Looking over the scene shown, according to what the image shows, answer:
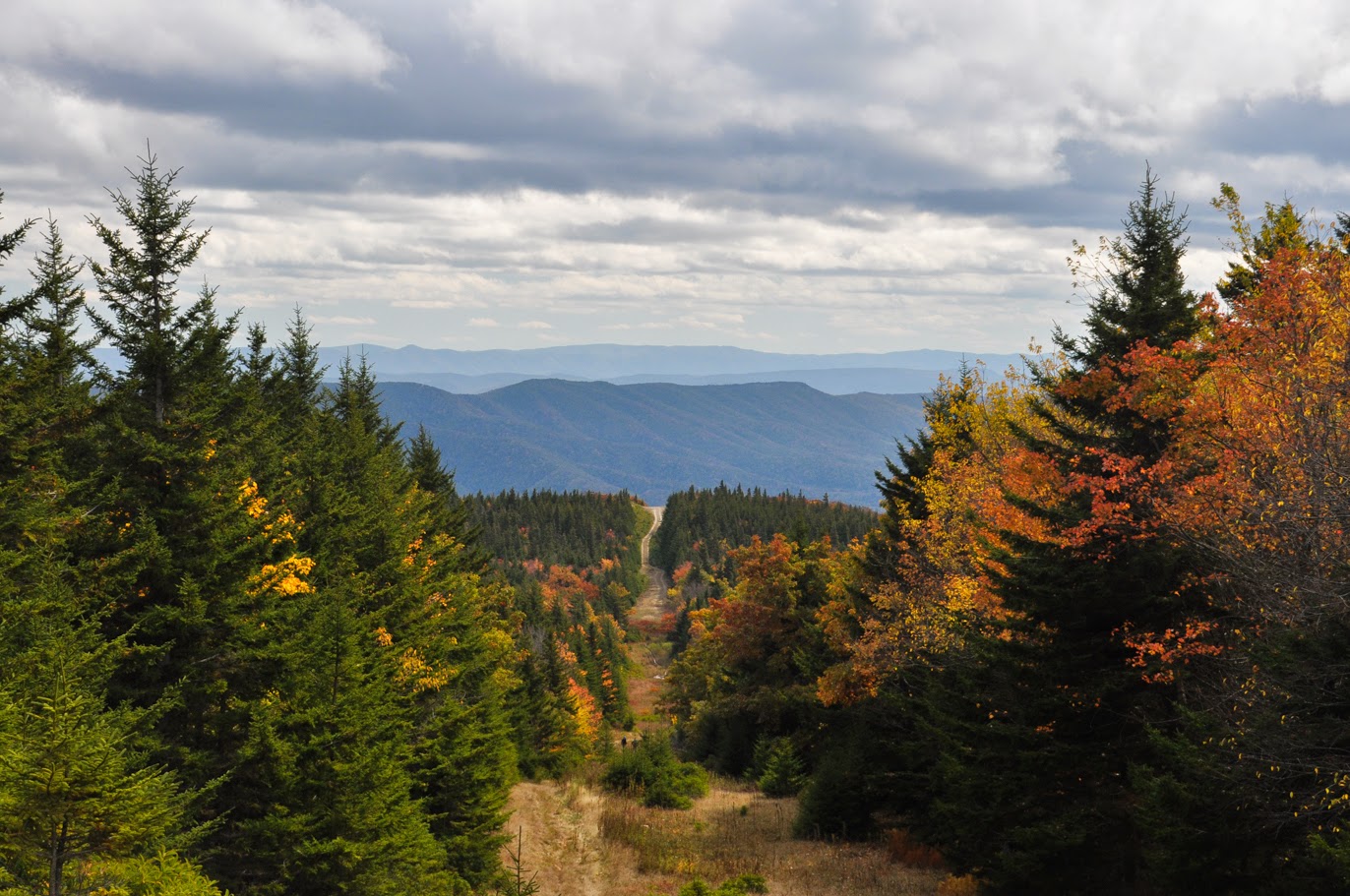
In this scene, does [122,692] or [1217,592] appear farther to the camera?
[1217,592]

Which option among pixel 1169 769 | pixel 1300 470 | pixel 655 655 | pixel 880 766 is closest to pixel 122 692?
pixel 1169 769

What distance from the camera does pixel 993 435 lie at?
33.3m

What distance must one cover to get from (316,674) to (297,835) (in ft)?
8.64

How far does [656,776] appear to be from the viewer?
35531 millimetres

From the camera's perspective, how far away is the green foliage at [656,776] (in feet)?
113

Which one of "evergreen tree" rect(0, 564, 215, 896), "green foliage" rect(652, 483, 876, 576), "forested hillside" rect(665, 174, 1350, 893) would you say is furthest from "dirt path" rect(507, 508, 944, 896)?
"green foliage" rect(652, 483, 876, 576)

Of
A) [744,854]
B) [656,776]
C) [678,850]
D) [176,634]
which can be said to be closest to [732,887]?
[744,854]

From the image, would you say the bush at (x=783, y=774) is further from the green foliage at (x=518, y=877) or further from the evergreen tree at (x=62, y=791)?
the evergreen tree at (x=62, y=791)

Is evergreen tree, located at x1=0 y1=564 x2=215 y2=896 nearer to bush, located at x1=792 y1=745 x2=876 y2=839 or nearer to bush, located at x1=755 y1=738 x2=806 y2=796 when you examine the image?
bush, located at x1=792 y1=745 x2=876 y2=839

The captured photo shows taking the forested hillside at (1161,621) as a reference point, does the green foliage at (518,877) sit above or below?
below

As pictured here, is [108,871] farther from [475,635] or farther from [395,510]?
[475,635]

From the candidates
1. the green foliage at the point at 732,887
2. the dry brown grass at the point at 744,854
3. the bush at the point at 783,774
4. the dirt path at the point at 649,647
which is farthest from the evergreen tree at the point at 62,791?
the dirt path at the point at 649,647

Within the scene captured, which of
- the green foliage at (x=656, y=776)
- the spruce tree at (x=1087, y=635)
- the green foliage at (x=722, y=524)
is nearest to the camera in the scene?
the spruce tree at (x=1087, y=635)

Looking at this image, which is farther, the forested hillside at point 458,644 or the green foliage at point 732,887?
the green foliage at point 732,887
